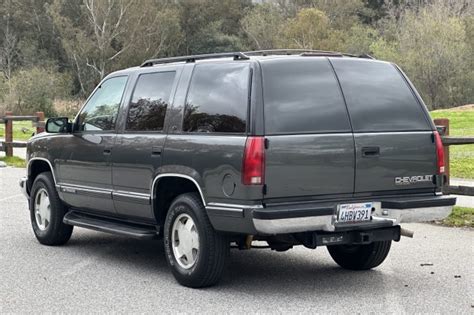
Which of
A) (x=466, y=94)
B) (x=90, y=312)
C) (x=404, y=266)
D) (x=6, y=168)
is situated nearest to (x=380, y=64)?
(x=404, y=266)

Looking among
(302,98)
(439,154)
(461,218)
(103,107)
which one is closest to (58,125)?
(103,107)

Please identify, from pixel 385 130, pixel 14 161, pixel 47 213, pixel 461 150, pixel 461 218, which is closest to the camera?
pixel 385 130

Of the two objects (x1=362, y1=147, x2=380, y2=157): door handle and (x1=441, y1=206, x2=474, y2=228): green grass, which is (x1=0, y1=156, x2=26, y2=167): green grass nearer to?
(x1=441, y1=206, x2=474, y2=228): green grass

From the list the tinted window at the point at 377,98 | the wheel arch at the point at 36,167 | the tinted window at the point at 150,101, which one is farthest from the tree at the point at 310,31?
the tinted window at the point at 377,98

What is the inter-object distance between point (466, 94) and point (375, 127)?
141 ft

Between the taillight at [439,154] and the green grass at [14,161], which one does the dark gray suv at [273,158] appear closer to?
the taillight at [439,154]

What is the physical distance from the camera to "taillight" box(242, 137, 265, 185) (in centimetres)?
642

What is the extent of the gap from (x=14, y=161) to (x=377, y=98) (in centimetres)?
1470

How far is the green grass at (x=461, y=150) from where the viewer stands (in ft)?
55.4

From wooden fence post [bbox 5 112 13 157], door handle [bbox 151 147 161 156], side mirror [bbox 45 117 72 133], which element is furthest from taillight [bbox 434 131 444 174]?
wooden fence post [bbox 5 112 13 157]

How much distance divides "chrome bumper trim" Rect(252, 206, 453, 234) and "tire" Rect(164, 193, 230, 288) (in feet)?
→ 2.01

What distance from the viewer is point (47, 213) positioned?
30.9ft

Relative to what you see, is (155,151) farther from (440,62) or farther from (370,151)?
(440,62)

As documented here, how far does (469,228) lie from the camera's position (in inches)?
416
